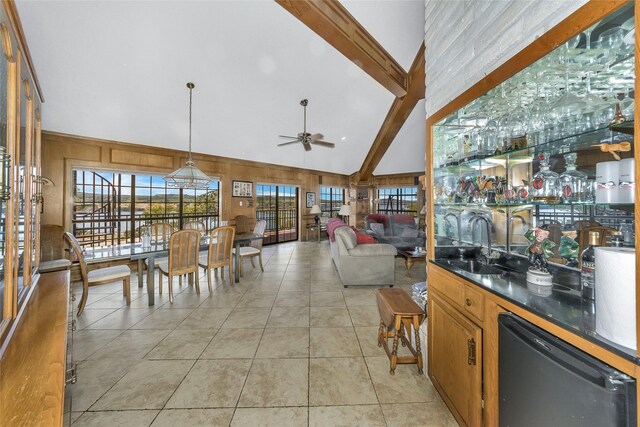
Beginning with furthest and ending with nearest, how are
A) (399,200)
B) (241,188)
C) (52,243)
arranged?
(399,200) → (241,188) → (52,243)

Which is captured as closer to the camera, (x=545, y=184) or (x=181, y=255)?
(x=545, y=184)

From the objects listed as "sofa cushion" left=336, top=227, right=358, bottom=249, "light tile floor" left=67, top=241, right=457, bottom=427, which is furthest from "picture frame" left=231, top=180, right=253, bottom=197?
"sofa cushion" left=336, top=227, right=358, bottom=249

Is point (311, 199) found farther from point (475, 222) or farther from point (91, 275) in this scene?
point (475, 222)

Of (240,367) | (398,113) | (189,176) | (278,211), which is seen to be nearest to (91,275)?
(189,176)

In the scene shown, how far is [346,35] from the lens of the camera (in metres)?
2.83

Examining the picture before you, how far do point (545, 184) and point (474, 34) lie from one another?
3.07 ft

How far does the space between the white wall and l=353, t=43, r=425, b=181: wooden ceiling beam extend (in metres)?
2.34

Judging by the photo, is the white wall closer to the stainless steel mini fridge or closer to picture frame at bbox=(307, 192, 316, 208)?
the stainless steel mini fridge

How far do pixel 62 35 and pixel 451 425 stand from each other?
500cm

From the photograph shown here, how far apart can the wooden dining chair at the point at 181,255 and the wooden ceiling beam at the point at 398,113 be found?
4.27m

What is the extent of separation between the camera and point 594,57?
1003 millimetres

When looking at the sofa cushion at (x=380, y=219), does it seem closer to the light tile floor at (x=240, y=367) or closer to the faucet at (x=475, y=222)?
the light tile floor at (x=240, y=367)

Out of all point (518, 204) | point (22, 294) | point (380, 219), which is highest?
point (518, 204)

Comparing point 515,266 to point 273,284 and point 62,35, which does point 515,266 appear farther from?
point 62,35
